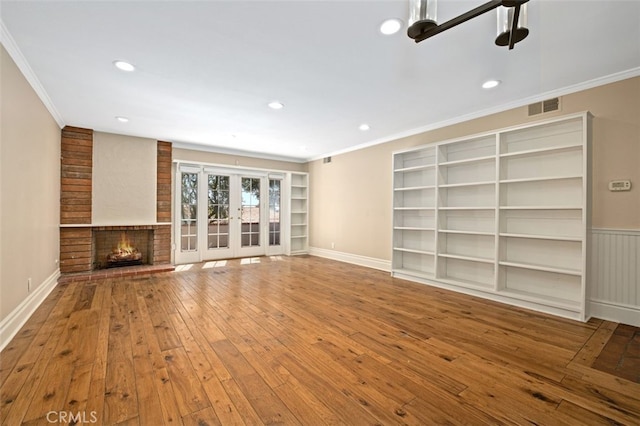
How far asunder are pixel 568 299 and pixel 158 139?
6.96 m

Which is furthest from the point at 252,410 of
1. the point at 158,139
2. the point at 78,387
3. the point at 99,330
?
the point at 158,139

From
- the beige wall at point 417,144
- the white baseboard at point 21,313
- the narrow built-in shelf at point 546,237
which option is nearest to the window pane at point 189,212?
the white baseboard at point 21,313

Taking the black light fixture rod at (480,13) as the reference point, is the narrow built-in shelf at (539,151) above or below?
below

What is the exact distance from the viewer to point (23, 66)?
8.71 ft

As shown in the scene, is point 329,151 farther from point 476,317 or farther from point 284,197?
point 476,317

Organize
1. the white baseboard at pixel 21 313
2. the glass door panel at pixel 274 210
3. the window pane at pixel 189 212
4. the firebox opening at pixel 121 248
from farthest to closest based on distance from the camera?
the glass door panel at pixel 274 210, the window pane at pixel 189 212, the firebox opening at pixel 121 248, the white baseboard at pixel 21 313

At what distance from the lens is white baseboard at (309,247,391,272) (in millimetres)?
5429

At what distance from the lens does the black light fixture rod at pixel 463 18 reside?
3.83 feet

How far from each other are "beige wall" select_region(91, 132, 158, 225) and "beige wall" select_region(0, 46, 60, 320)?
38.3 inches

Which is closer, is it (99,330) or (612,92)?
(99,330)

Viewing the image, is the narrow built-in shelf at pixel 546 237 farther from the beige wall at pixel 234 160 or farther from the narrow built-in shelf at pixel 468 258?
the beige wall at pixel 234 160

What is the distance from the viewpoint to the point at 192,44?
2363 millimetres

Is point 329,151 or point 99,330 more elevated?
point 329,151

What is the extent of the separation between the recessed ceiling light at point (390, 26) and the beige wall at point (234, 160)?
4993mm
